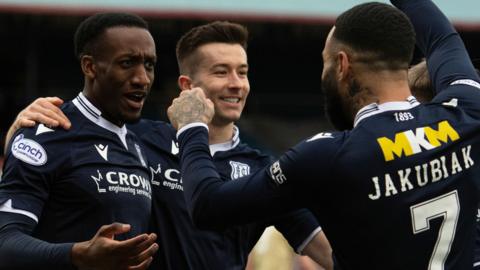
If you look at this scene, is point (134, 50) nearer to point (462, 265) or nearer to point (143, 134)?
point (143, 134)

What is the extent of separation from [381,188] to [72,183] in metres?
1.60

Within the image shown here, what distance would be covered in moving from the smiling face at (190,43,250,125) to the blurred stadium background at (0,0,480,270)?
12.2 metres

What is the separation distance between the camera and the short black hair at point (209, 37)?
20.9 ft

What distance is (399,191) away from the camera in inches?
A: 163

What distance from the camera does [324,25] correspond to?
65.8ft

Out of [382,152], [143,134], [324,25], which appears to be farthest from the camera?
[324,25]

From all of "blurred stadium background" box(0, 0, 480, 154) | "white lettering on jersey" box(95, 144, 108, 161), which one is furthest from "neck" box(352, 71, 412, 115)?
"blurred stadium background" box(0, 0, 480, 154)

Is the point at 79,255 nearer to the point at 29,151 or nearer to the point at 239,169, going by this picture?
the point at 29,151

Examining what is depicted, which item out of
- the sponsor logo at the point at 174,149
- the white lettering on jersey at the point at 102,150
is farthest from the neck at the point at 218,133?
the white lettering on jersey at the point at 102,150

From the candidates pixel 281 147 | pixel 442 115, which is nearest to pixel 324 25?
pixel 281 147

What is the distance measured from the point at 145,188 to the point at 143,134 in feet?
2.04

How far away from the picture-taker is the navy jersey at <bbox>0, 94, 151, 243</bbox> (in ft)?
15.7

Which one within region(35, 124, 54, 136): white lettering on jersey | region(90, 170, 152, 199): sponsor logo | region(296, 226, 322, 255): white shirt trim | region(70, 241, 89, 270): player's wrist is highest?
region(35, 124, 54, 136): white lettering on jersey

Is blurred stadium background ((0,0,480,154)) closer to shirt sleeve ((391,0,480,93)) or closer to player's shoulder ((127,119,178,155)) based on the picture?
player's shoulder ((127,119,178,155))
